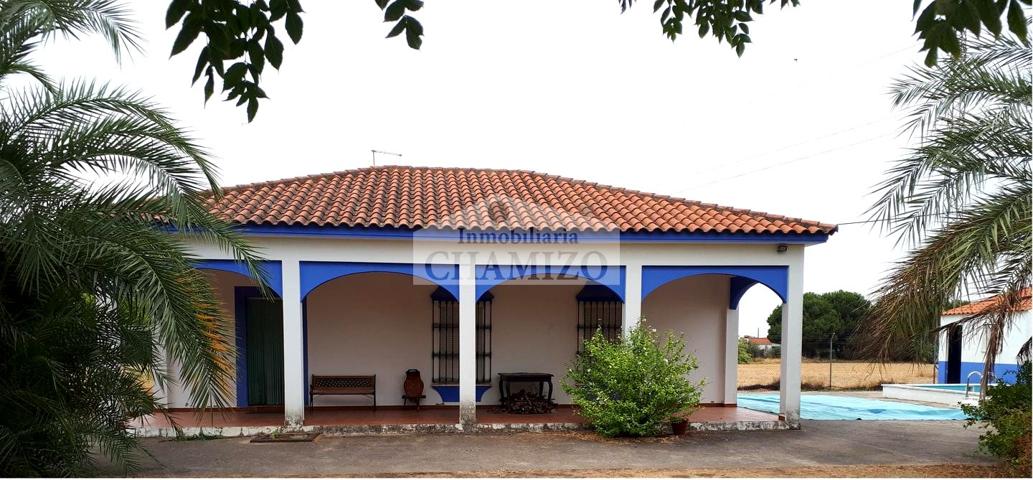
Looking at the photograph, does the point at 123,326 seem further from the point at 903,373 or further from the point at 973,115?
the point at 903,373

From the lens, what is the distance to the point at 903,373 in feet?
79.1

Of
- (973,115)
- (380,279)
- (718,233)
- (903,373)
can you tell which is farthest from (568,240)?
(903,373)

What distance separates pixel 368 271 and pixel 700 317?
602cm

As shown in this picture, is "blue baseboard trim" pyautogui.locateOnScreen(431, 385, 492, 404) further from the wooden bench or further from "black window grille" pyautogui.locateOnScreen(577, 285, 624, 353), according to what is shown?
"black window grille" pyautogui.locateOnScreen(577, 285, 624, 353)

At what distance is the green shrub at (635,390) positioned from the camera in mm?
9797

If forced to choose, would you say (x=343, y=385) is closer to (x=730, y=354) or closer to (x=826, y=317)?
(x=730, y=354)

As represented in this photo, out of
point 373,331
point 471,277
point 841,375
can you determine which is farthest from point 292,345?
point 841,375

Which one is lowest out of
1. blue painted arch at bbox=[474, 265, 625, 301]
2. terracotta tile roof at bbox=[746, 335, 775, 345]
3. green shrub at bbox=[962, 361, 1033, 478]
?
terracotta tile roof at bbox=[746, 335, 775, 345]

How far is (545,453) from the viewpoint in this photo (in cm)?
891

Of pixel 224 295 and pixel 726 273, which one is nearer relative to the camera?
pixel 726 273

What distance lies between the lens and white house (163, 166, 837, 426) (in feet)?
33.7

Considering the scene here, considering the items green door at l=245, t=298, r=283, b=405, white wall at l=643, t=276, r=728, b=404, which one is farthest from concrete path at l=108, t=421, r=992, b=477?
white wall at l=643, t=276, r=728, b=404

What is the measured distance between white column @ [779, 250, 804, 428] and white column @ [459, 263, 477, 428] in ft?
15.1

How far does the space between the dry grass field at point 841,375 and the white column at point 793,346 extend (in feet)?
28.8
